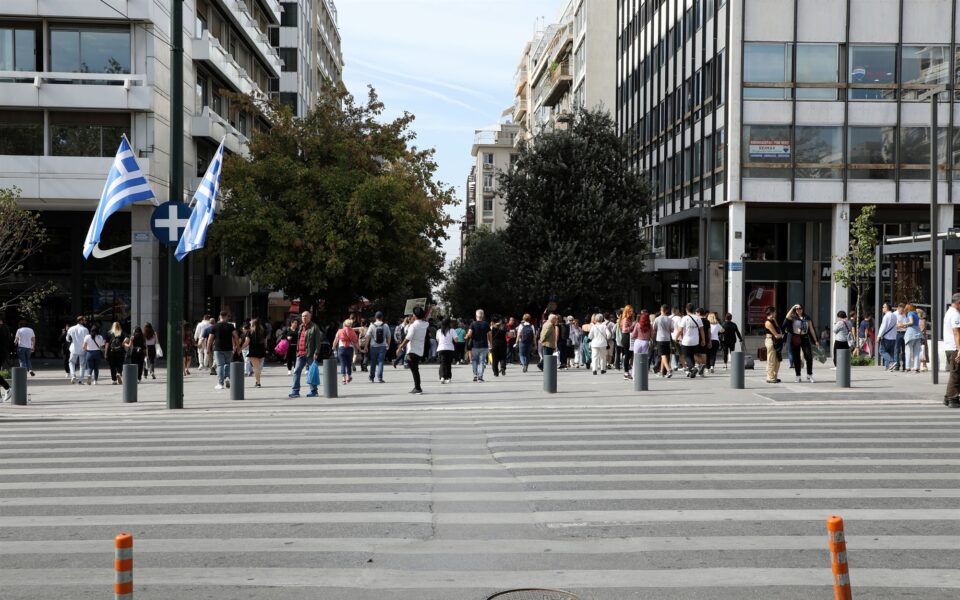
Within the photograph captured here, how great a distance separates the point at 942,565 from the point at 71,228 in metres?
32.9

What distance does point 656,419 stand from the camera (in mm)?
15000

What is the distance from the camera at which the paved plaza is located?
612 centimetres

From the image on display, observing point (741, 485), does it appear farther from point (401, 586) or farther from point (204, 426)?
point (204, 426)

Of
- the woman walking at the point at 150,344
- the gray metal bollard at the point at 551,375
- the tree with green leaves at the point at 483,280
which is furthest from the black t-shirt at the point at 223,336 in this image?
the tree with green leaves at the point at 483,280

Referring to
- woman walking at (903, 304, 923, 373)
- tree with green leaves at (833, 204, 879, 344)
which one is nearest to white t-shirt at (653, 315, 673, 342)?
woman walking at (903, 304, 923, 373)

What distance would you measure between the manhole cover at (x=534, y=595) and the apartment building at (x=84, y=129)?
95.5 feet

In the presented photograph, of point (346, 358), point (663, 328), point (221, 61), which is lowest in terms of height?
point (346, 358)

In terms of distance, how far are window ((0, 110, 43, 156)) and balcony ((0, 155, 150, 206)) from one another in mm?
560

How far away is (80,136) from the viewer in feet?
106

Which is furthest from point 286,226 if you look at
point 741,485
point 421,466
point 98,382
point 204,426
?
point 741,485

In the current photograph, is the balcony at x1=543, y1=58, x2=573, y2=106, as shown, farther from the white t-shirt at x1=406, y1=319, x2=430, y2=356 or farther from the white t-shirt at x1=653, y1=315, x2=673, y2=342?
the white t-shirt at x1=406, y1=319, x2=430, y2=356

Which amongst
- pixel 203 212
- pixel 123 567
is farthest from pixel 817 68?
pixel 123 567

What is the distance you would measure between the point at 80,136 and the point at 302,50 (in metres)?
35.2

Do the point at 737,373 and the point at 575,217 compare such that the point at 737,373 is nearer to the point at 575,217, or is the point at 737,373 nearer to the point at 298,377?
the point at 298,377
